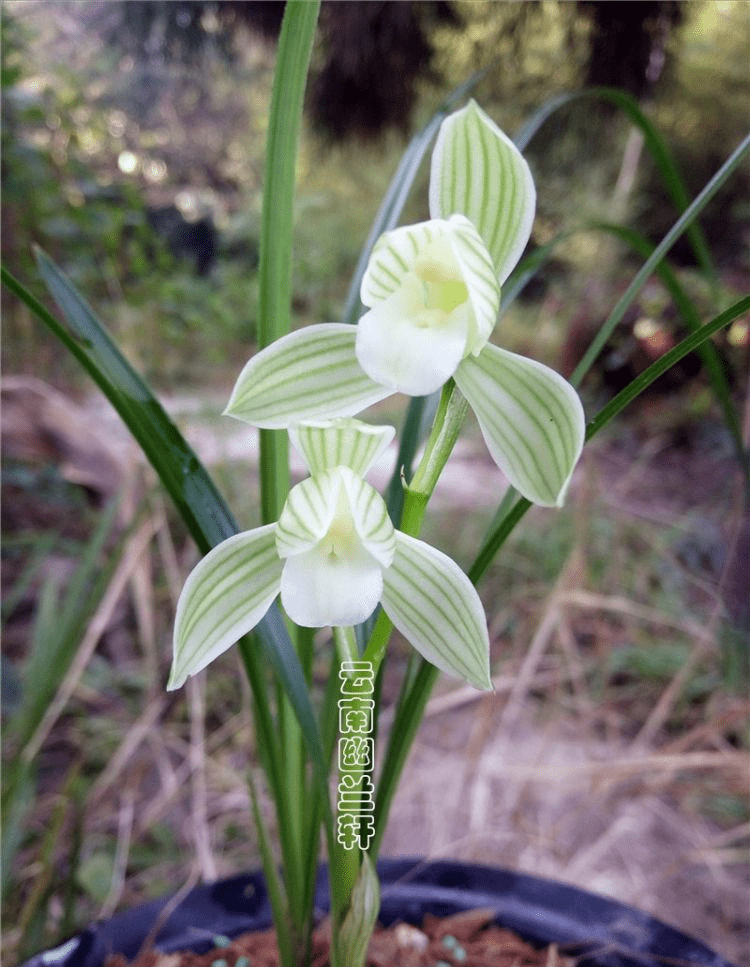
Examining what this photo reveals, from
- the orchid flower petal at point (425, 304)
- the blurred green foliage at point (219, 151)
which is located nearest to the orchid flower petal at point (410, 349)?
the orchid flower petal at point (425, 304)

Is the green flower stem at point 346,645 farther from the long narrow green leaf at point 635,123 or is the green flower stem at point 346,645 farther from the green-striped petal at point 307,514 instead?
the long narrow green leaf at point 635,123

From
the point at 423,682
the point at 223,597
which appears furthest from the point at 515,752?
the point at 223,597

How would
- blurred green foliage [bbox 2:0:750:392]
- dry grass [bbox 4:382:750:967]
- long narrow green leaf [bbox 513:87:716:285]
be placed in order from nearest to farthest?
long narrow green leaf [bbox 513:87:716:285] < dry grass [bbox 4:382:750:967] < blurred green foliage [bbox 2:0:750:392]

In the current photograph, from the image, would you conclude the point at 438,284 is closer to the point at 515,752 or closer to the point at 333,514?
the point at 333,514

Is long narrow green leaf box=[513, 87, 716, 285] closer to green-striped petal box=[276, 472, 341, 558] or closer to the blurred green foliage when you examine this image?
green-striped petal box=[276, 472, 341, 558]

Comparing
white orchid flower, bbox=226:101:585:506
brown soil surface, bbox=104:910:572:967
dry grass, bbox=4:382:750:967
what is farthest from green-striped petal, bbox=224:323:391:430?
dry grass, bbox=4:382:750:967

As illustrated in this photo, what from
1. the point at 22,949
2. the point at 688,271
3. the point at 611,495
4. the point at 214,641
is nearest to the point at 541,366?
the point at 214,641

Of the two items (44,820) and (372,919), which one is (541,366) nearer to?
(372,919)
